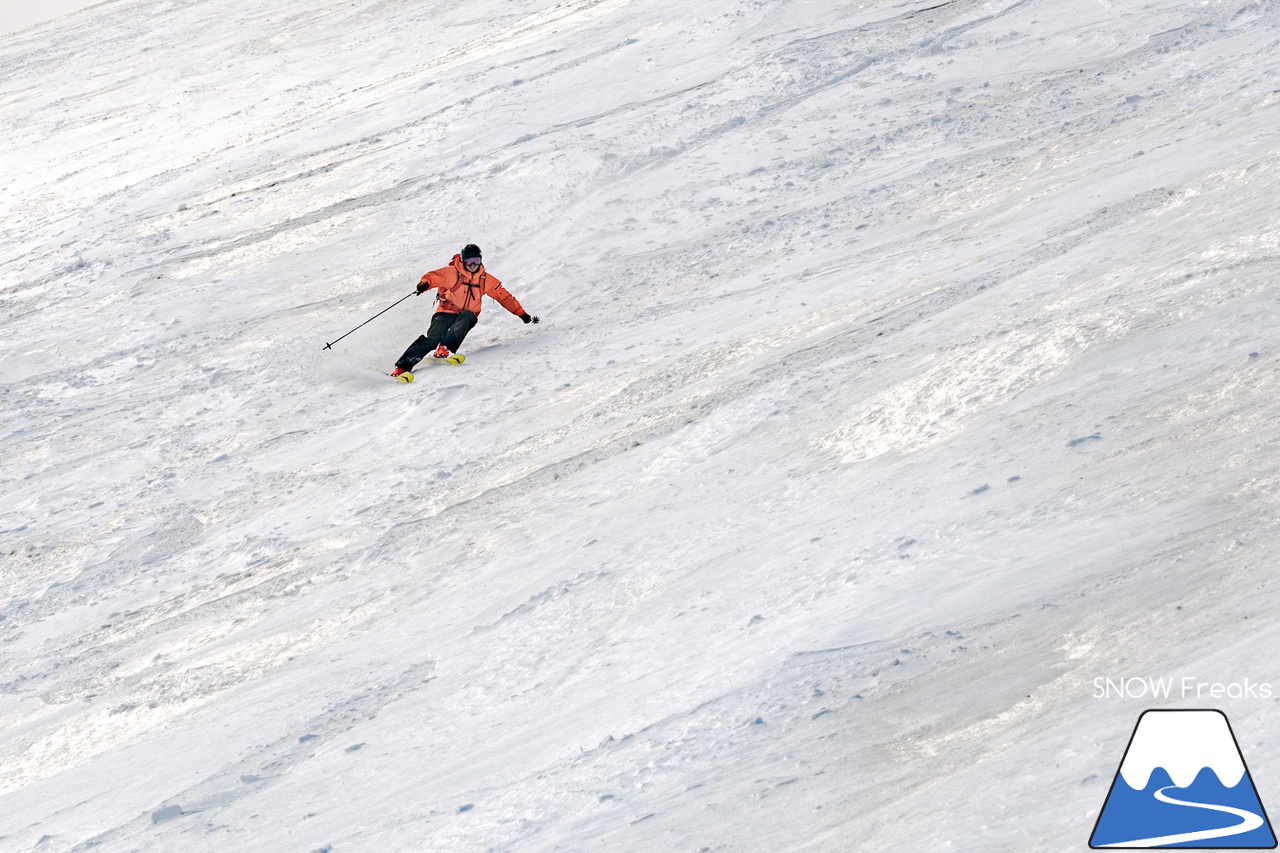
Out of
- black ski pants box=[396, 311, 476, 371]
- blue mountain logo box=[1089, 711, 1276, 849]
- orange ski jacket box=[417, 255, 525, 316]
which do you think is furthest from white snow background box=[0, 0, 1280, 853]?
orange ski jacket box=[417, 255, 525, 316]

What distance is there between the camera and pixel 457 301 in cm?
970

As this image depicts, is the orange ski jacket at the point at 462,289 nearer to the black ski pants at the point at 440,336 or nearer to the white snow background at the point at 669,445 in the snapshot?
the black ski pants at the point at 440,336

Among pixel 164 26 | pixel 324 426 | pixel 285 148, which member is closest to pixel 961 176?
pixel 324 426

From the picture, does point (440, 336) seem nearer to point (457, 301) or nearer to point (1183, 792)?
point (457, 301)

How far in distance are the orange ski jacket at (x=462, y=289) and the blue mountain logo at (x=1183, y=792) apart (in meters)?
6.63

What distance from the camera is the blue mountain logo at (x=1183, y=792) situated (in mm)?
4117

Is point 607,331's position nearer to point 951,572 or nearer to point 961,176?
point 961,176

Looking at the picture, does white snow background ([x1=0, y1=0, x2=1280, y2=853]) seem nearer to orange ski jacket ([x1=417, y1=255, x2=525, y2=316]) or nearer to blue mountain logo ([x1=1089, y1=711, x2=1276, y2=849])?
blue mountain logo ([x1=1089, y1=711, x2=1276, y2=849])

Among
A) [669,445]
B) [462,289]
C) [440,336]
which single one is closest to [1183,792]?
[669,445]

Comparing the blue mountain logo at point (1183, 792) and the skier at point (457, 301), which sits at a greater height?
the skier at point (457, 301)

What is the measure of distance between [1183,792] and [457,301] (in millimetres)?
7259

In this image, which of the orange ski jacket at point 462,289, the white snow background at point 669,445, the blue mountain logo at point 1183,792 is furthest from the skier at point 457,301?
the blue mountain logo at point 1183,792

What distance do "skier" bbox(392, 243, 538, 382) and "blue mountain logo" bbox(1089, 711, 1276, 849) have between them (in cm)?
649

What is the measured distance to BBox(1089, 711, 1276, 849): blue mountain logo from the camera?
4117 millimetres
